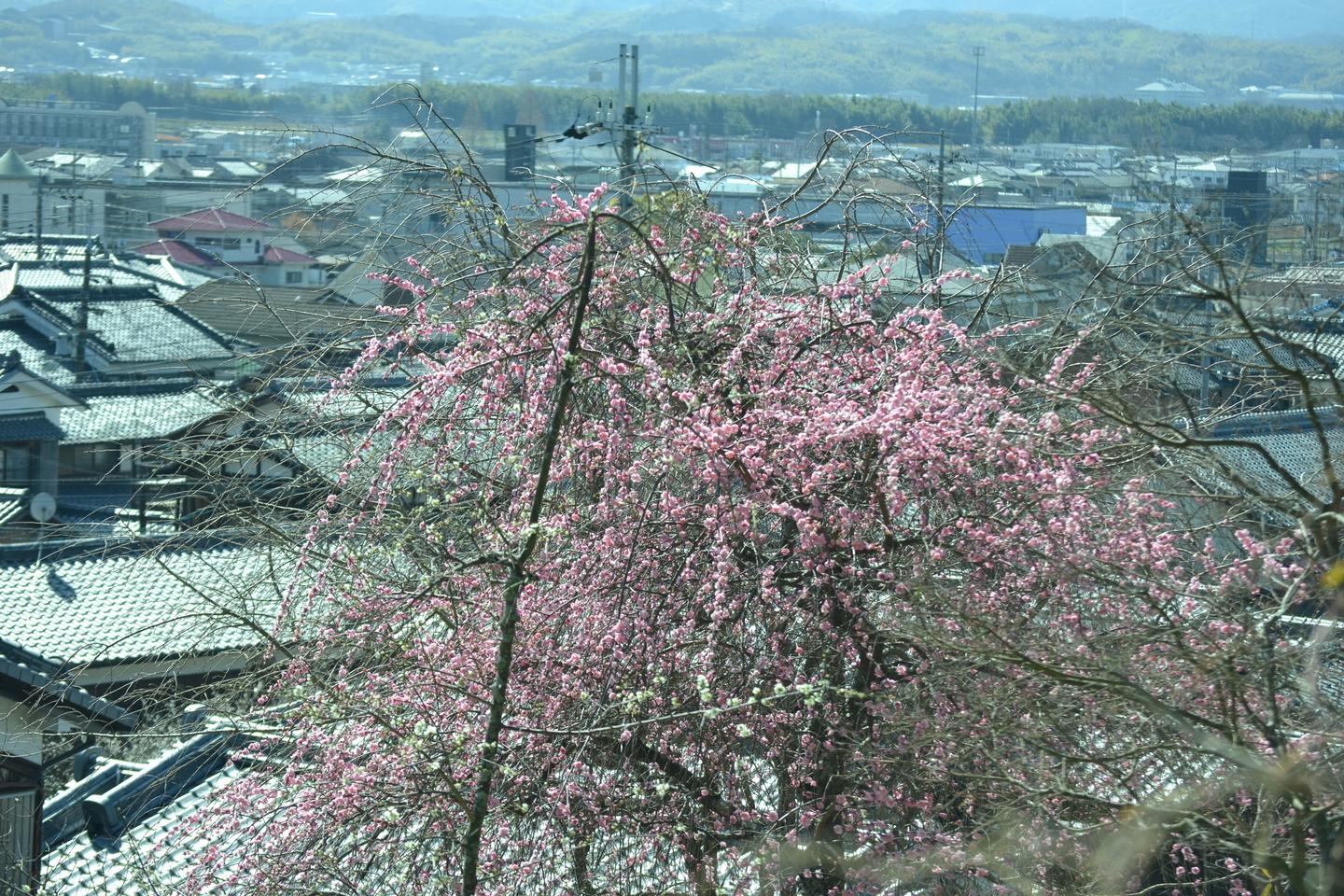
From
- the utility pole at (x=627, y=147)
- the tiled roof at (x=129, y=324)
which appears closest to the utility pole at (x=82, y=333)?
the tiled roof at (x=129, y=324)

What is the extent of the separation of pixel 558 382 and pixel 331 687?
122cm

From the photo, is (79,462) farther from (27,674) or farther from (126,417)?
(27,674)

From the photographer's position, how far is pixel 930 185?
479 cm

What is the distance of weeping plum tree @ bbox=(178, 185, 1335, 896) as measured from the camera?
9.85ft

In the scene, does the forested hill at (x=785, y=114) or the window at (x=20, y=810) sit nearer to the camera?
the window at (x=20, y=810)

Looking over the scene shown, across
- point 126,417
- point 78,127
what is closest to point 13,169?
point 78,127

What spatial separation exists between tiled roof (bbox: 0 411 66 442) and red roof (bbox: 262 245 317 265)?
22.6 metres

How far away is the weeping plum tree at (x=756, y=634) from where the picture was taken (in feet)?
9.85

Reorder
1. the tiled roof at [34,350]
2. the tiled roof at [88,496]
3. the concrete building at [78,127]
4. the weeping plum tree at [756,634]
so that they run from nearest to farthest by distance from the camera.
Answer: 1. the weeping plum tree at [756,634]
2. the tiled roof at [88,496]
3. the tiled roof at [34,350]
4. the concrete building at [78,127]

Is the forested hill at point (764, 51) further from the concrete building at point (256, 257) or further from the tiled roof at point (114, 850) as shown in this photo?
the tiled roof at point (114, 850)

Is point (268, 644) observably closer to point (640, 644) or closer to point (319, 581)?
point (319, 581)

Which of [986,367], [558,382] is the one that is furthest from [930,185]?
[558,382]

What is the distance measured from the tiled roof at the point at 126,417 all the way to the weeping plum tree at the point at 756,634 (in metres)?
12.1

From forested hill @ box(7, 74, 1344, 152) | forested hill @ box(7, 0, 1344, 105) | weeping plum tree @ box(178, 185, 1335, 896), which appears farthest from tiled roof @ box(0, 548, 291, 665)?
forested hill @ box(7, 0, 1344, 105)
